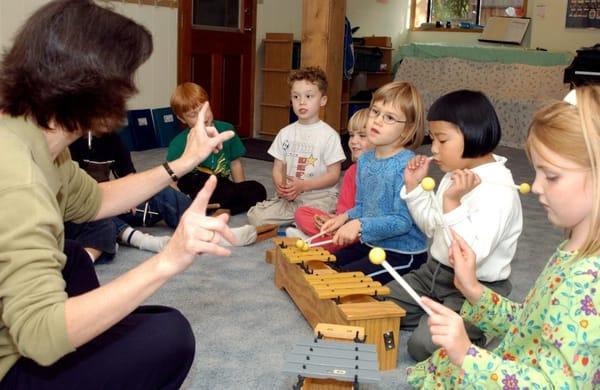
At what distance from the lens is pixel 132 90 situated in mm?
1319

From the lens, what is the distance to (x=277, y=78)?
6.38 metres

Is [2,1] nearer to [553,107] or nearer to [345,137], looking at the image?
[345,137]

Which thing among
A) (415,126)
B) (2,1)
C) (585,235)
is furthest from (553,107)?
(2,1)

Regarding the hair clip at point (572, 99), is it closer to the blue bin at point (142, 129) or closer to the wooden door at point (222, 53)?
the blue bin at point (142, 129)

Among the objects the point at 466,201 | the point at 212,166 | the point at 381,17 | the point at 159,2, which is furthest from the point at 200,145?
the point at 381,17

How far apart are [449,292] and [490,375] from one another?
806 millimetres

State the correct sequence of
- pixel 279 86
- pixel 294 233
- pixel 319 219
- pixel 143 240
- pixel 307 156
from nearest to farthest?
pixel 319 219 → pixel 143 240 → pixel 294 233 → pixel 307 156 → pixel 279 86

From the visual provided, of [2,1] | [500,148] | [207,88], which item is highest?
[2,1]

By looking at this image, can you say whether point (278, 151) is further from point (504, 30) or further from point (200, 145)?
point (504, 30)

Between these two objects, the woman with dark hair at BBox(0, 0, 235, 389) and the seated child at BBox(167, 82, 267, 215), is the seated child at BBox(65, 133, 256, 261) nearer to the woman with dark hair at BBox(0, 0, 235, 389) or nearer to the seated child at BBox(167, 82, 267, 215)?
the seated child at BBox(167, 82, 267, 215)

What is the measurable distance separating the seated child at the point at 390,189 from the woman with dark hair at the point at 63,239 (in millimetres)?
996

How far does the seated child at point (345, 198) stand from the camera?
2.81 meters

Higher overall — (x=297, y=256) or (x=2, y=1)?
(x=2, y=1)

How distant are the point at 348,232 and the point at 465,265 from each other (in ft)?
2.66
